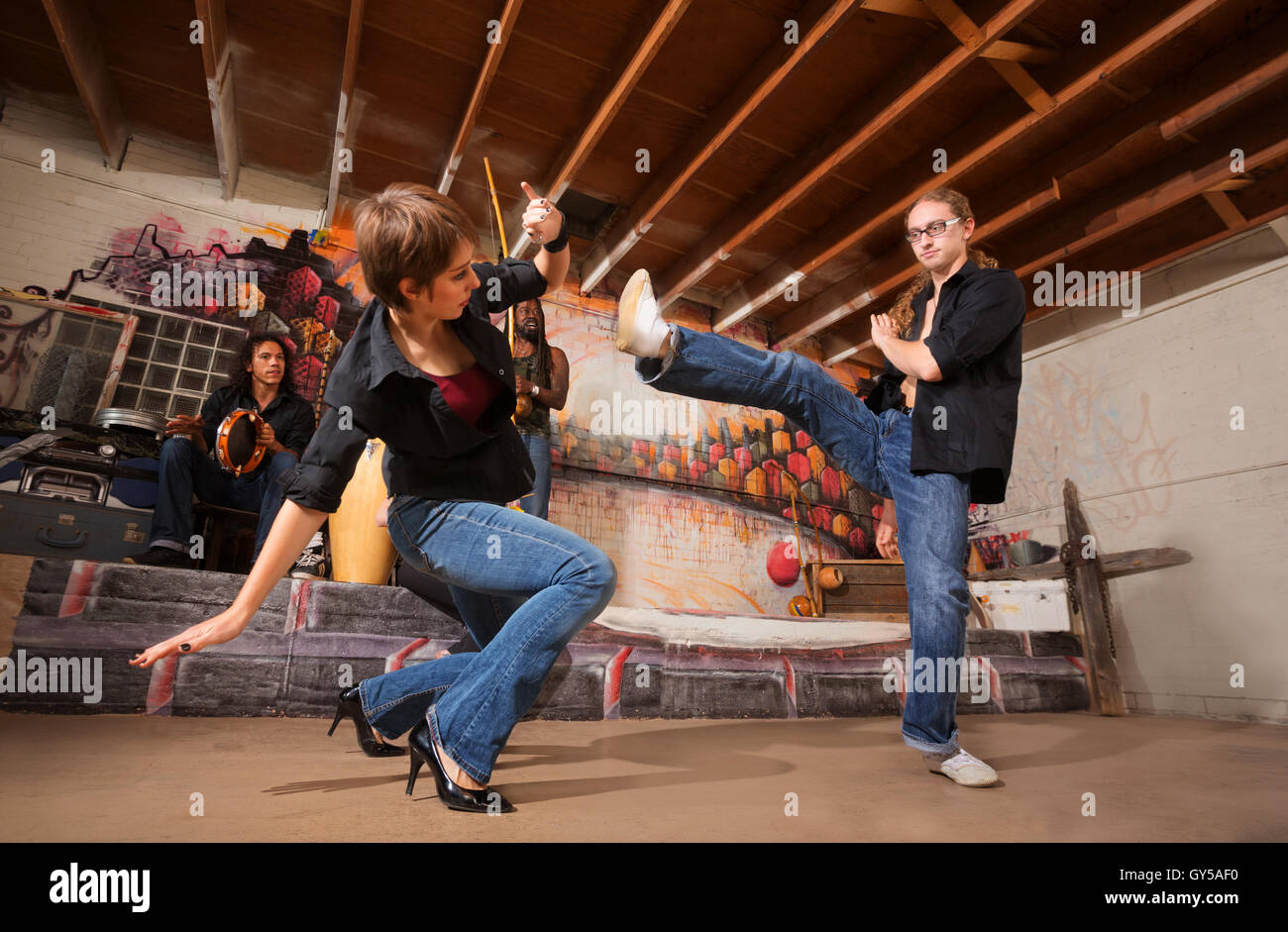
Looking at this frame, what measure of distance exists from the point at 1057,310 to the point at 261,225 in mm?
7254

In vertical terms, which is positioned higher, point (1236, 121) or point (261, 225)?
point (1236, 121)

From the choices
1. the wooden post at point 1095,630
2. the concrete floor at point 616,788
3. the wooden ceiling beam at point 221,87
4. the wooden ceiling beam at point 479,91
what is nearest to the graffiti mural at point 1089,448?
the wooden post at point 1095,630

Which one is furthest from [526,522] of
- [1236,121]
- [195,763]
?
[1236,121]

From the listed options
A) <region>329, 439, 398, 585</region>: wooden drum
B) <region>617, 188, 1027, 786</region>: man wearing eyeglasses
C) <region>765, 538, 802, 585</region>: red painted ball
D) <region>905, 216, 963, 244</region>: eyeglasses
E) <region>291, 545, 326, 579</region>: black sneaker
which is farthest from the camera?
<region>765, 538, 802, 585</region>: red painted ball

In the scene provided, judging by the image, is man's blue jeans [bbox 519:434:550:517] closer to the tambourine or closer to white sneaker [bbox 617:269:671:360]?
the tambourine

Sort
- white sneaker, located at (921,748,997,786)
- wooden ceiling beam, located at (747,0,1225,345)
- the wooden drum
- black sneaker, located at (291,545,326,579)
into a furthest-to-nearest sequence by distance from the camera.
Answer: wooden ceiling beam, located at (747,0,1225,345) < the wooden drum < black sneaker, located at (291,545,326,579) < white sneaker, located at (921,748,997,786)

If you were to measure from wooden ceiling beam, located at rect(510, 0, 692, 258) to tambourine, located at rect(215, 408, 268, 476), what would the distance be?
87.7 inches

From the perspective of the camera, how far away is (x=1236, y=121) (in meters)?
4.47

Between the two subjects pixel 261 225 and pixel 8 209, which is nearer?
pixel 8 209

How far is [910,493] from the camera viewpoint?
6.16ft

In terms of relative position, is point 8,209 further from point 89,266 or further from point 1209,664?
point 1209,664

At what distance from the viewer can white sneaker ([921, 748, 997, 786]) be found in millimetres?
1608

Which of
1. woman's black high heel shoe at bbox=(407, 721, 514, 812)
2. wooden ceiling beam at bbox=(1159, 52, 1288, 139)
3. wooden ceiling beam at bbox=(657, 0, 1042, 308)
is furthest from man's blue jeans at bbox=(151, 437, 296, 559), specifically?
wooden ceiling beam at bbox=(1159, 52, 1288, 139)

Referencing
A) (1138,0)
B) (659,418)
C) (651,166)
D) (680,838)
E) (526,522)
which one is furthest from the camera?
(659,418)
